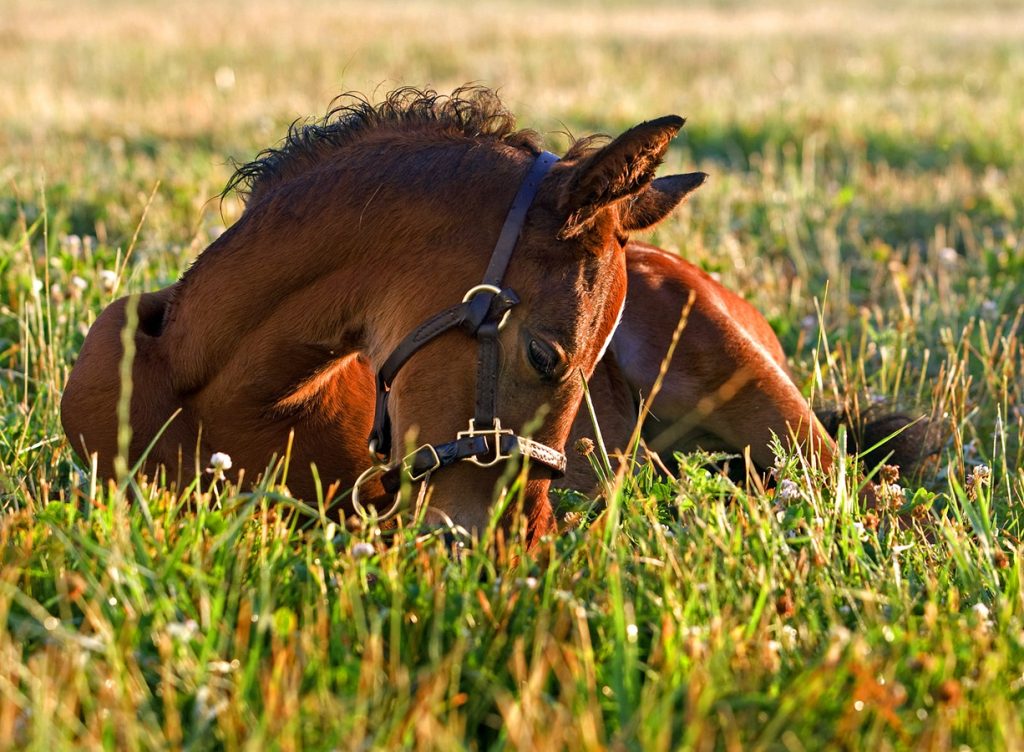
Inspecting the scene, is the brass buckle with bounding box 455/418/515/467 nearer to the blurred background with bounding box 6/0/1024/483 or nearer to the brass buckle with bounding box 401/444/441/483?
the brass buckle with bounding box 401/444/441/483

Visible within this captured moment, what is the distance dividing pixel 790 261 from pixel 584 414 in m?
3.48

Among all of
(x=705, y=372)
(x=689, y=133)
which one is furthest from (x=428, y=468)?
(x=689, y=133)

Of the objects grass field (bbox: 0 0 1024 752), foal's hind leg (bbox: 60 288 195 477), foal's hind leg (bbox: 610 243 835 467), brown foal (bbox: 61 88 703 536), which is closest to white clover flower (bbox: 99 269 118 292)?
grass field (bbox: 0 0 1024 752)

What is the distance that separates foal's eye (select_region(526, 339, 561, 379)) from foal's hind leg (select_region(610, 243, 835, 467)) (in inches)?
55.0

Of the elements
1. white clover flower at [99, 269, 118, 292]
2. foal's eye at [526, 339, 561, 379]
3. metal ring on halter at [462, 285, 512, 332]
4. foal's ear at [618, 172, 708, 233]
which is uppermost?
foal's ear at [618, 172, 708, 233]

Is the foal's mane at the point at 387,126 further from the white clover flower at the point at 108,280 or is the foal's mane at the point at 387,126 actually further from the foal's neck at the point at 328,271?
the white clover flower at the point at 108,280

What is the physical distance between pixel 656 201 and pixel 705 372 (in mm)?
1116

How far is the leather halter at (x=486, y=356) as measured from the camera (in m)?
3.14

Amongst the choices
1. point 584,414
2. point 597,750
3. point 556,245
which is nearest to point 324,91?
point 584,414

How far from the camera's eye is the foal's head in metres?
3.14

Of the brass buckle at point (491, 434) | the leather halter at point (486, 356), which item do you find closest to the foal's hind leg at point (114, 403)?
the leather halter at point (486, 356)

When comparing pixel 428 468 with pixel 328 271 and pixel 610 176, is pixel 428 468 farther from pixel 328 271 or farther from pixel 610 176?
pixel 610 176

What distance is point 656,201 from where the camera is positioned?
3.61m

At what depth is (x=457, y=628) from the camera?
2.56 metres
